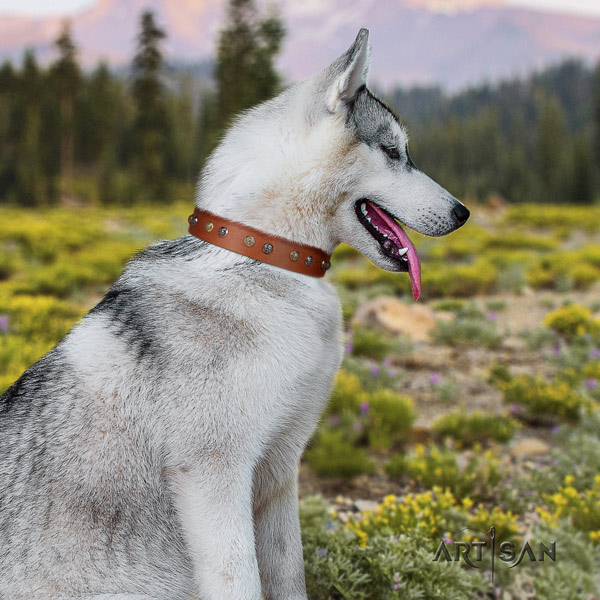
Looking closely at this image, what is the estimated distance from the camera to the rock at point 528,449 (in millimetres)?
3928

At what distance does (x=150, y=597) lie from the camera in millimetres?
1690

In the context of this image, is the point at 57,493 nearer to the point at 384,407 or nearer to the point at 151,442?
the point at 151,442

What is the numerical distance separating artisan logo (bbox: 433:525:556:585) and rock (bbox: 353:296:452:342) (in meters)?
3.26

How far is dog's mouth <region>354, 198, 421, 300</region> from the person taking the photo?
197cm

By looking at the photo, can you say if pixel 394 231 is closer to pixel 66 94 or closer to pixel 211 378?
pixel 211 378

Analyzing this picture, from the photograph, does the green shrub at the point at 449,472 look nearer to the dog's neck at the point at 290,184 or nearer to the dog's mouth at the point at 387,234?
the dog's mouth at the point at 387,234

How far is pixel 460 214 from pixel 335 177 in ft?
1.53

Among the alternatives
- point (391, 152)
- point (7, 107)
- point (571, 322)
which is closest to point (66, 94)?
point (7, 107)

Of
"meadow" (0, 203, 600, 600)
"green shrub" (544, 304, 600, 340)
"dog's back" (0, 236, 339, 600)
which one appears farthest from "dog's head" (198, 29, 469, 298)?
"green shrub" (544, 304, 600, 340)

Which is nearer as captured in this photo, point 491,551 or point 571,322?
point 491,551

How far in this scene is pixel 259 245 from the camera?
188cm

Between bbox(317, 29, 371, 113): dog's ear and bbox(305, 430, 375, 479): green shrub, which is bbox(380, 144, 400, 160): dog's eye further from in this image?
bbox(305, 430, 375, 479): green shrub

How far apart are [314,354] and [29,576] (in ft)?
3.37

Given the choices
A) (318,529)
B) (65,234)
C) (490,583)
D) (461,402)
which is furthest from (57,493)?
(65,234)
